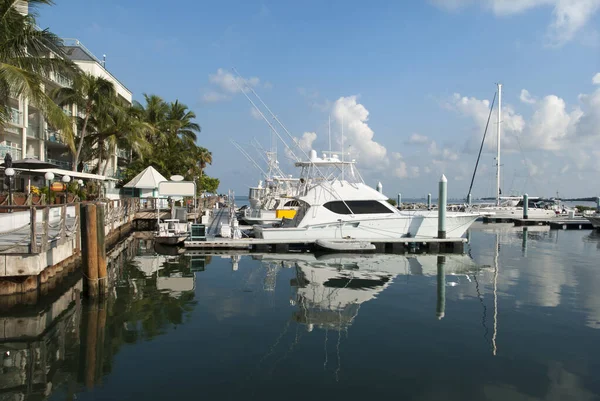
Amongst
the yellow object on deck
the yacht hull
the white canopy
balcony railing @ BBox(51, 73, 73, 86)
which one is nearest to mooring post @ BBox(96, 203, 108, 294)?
the yacht hull

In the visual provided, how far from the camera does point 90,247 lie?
10.6 metres

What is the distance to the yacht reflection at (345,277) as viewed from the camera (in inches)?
420

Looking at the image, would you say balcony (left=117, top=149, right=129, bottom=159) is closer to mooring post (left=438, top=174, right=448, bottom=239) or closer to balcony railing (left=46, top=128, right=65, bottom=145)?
balcony railing (left=46, top=128, right=65, bottom=145)

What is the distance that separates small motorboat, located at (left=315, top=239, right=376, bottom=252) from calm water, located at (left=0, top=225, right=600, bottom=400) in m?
3.55

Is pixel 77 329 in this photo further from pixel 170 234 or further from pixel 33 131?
pixel 33 131

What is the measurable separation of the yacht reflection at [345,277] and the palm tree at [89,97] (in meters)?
19.3

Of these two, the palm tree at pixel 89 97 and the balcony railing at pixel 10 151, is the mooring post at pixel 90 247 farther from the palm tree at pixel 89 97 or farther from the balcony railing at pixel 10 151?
the palm tree at pixel 89 97

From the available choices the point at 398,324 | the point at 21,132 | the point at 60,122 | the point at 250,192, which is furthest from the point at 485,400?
the point at 250,192

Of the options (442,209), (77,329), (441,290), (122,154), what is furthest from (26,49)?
(122,154)

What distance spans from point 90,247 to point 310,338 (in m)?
5.75

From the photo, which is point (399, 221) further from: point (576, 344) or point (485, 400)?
point (485, 400)

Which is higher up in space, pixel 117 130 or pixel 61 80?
pixel 61 80

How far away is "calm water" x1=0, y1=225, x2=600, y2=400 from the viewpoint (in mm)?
6699

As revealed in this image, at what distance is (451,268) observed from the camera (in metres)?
17.3
